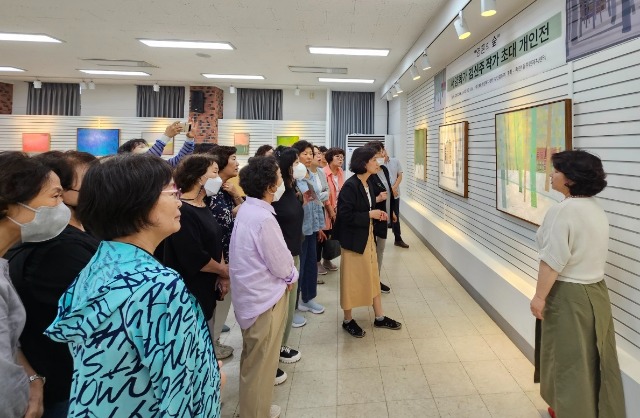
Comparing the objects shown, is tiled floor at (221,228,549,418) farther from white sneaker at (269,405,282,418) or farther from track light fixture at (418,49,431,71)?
track light fixture at (418,49,431,71)

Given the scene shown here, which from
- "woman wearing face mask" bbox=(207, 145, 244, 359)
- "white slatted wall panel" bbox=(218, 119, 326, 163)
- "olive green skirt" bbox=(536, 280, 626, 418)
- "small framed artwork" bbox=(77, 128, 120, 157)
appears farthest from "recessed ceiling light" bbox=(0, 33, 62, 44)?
"olive green skirt" bbox=(536, 280, 626, 418)

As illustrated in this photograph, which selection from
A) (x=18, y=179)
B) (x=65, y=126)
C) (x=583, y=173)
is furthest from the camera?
(x=65, y=126)

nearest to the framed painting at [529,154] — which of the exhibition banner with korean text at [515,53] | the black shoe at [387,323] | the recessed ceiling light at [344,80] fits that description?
the exhibition banner with korean text at [515,53]

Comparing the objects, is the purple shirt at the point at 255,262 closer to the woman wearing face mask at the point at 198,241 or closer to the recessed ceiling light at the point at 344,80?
the woman wearing face mask at the point at 198,241

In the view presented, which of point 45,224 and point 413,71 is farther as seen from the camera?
point 413,71

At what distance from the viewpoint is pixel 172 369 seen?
0.91 m

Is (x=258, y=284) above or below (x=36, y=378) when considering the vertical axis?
above

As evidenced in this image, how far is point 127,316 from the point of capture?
34.2 inches

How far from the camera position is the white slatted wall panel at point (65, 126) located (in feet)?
32.7

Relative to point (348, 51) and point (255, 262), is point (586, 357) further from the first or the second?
point (348, 51)

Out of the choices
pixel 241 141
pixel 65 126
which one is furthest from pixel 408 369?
pixel 65 126

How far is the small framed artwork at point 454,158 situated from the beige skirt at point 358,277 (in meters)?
2.33

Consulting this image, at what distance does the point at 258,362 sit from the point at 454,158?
14.4ft

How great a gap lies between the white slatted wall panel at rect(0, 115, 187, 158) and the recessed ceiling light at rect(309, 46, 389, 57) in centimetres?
552
